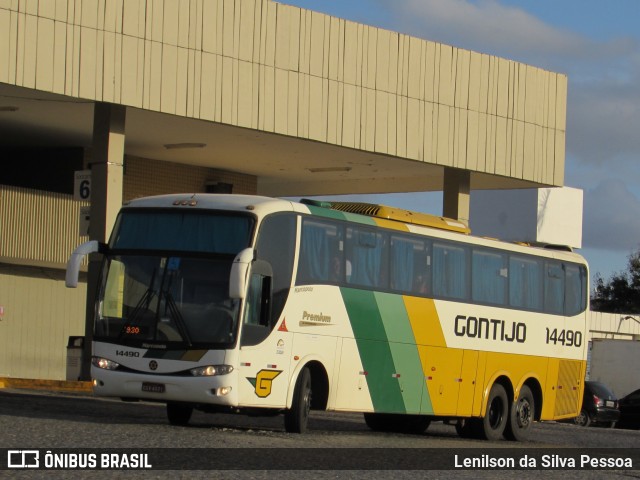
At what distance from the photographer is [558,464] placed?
18266 mm

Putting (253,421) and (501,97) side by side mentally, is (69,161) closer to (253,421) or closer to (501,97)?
(501,97)

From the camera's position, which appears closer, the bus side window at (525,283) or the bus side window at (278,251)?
the bus side window at (278,251)

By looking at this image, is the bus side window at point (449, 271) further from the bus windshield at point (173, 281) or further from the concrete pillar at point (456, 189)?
the concrete pillar at point (456, 189)

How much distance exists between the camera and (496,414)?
2419 centimetres

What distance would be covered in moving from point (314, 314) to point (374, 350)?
1.70m

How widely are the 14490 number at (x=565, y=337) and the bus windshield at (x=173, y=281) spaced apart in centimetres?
832

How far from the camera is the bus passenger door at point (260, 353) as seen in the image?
1855 centimetres

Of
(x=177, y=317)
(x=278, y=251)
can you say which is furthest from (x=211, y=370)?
(x=278, y=251)

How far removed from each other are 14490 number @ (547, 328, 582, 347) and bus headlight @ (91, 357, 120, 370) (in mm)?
9189

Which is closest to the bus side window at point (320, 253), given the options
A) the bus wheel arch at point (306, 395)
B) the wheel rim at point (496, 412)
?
the bus wheel arch at point (306, 395)

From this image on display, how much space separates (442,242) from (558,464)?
5.51 m

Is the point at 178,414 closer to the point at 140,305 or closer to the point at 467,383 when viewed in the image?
the point at 140,305

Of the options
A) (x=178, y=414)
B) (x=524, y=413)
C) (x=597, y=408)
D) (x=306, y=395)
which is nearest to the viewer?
(x=306, y=395)

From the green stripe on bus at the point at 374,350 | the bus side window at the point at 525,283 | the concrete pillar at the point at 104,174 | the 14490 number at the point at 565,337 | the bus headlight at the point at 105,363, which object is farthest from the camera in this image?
the concrete pillar at the point at 104,174
